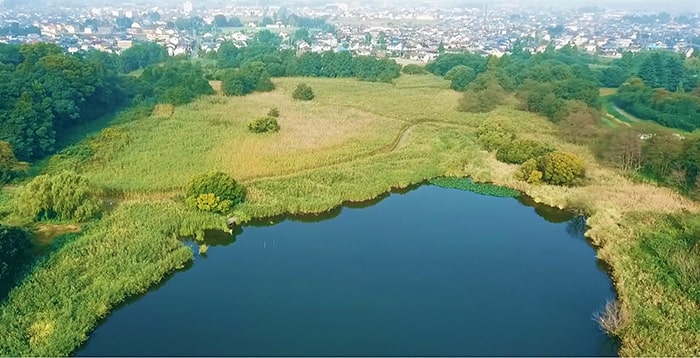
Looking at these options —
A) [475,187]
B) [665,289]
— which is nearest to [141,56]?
[475,187]

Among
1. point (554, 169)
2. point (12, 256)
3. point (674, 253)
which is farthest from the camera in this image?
point (554, 169)

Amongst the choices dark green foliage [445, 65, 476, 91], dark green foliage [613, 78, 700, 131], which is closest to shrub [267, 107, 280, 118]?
dark green foliage [445, 65, 476, 91]

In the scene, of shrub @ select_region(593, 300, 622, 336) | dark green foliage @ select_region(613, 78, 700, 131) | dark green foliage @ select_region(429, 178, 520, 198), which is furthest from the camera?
dark green foliage @ select_region(613, 78, 700, 131)

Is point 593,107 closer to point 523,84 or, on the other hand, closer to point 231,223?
point 523,84

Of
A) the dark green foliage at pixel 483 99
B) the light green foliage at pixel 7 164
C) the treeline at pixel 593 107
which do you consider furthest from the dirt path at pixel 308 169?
the light green foliage at pixel 7 164

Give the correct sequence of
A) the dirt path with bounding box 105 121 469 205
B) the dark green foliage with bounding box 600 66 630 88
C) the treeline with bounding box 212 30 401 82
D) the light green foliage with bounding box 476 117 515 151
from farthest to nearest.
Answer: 1. the treeline with bounding box 212 30 401 82
2. the dark green foliage with bounding box 600 66 630 88
3. the light green foliage with bounding box 476 117 515 151
4. the dirt path with bounding box 105 121 469 205

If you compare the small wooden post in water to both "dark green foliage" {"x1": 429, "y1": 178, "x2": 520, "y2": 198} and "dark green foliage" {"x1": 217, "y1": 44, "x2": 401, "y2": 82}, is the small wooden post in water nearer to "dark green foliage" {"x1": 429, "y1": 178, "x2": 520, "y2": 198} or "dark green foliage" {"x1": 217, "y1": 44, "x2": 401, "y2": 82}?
"dark green foliage" {"x1": 429, "y1": 178, "x2": 520, "y2": 198}

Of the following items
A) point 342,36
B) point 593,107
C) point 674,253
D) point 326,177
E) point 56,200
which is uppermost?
point 56,200

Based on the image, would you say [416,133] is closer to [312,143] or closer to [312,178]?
[312,143]
